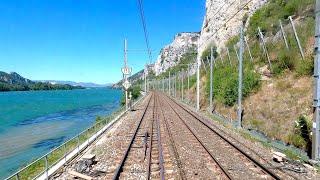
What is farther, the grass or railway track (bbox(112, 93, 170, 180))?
the grass

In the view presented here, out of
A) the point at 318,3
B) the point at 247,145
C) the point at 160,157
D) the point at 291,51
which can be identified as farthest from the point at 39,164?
the point at 291,51

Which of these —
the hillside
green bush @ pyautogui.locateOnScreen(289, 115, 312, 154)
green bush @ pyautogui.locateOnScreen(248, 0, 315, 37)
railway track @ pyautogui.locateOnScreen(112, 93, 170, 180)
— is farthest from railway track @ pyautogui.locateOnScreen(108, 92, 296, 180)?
green bush @ pyautogui.locateOnScreen(248, 0, 315, 37)

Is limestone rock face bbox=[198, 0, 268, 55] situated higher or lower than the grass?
higher

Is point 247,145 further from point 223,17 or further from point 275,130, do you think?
point 223,17

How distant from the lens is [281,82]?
2602cm

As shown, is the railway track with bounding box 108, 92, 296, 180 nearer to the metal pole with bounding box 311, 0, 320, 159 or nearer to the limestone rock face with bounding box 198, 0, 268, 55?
the metal pole with bounding box 311, 0, 320, 159

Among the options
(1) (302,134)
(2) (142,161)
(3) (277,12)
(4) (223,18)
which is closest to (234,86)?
(1) (302,134)

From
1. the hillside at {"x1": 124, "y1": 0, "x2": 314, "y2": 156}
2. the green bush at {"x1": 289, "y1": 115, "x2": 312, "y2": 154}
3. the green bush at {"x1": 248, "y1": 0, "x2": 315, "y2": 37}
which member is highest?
the green bush at {"x1": 248, "y1": 0, "x2": 315, "y2": 37}

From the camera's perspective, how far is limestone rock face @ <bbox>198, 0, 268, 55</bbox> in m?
76.9

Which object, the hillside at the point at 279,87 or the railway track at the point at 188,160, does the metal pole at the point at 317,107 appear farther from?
the hillside at the point at 279,87

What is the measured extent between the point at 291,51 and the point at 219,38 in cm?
6331

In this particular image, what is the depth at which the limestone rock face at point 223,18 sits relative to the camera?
76.9 m

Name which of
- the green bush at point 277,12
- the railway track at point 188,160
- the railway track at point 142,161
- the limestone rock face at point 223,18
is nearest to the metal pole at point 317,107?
the railway track at point 188,160

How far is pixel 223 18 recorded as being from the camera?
96938 mm
